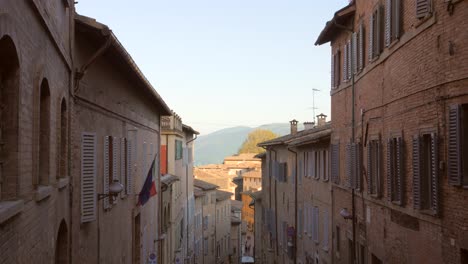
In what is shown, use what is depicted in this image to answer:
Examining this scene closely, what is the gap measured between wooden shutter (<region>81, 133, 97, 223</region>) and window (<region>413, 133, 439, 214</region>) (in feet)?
19.4

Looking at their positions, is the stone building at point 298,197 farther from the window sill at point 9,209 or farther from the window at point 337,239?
the window sill at point 9,209

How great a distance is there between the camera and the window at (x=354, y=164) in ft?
61.6

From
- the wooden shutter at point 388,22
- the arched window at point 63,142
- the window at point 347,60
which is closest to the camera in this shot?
the arched window at point 63,142

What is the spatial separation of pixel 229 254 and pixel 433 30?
6299 centimetres

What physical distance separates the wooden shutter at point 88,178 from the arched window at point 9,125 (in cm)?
575

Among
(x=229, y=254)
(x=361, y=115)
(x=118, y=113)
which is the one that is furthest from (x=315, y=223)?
(x=229, y=254)

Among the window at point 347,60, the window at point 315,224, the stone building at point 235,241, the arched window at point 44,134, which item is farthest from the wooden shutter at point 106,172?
the stone building at point 235,241

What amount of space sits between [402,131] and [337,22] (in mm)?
7668

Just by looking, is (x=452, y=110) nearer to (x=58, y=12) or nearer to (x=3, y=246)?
(x=58, y=12)

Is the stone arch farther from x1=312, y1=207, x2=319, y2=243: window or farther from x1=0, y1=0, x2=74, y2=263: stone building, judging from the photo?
x1=312, y1=207, x2=319, y2=243: window

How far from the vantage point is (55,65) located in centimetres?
946

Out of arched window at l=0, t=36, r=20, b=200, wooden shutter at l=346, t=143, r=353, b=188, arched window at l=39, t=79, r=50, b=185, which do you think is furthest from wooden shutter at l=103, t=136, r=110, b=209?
arched window at l=0, t=36, r=20, b=200

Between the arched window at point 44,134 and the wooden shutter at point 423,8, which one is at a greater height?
the wooden shutter at point 423,8

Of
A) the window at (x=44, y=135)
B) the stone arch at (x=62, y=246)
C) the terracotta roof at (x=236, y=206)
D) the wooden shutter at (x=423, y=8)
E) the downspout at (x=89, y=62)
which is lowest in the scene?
the terracotta roof at (x=236, y=206)
